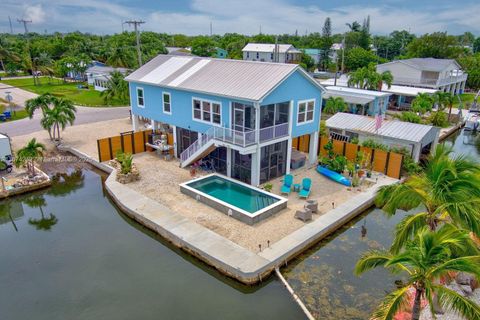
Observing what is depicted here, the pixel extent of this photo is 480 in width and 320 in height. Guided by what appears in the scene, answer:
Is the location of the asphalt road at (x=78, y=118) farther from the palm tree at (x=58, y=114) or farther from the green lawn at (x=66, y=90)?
the palm tree at (x=58, y=114)

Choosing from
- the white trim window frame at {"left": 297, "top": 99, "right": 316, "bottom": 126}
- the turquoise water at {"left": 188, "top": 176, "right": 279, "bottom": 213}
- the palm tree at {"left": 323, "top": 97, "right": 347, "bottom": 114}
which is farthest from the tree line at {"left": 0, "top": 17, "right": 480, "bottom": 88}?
the turquoise water at {"left": 188, "top": 176, "right": 279, "bottom": 213}

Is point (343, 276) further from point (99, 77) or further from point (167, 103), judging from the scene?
point (99, 77)

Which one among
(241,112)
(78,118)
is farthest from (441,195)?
(78,118)

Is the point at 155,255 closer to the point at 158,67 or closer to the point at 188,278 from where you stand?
the point at 188,278

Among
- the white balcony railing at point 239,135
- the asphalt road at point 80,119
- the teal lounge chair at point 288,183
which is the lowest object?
the teal lounge chair at point 288,183

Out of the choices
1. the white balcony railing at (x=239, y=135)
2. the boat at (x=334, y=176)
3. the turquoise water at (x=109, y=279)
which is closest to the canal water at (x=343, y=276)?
the turquoise water at (x=109, y=279)
